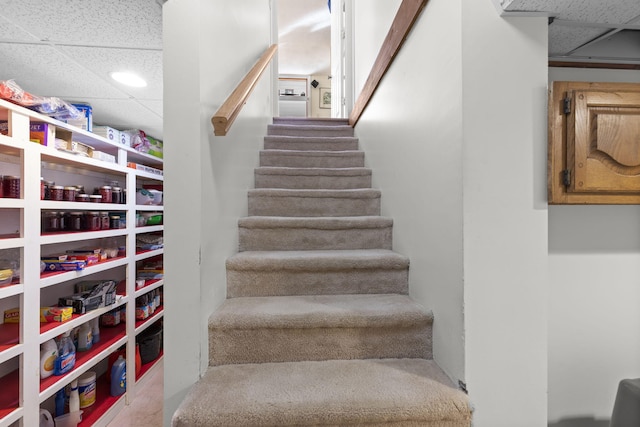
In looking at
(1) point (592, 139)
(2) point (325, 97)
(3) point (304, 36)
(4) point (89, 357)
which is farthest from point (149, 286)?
(2) point (325, 97)

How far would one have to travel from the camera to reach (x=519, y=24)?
2.85 ft

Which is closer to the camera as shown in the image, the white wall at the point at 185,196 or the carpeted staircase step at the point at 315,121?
the white wall at the point at 185,196

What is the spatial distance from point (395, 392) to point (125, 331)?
7.75 feet

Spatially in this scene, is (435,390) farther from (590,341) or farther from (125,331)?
(125,331)

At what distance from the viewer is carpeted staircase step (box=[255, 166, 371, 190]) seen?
2004 mm

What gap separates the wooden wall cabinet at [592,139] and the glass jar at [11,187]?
2.38 metres

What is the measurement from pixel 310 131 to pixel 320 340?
221 cm

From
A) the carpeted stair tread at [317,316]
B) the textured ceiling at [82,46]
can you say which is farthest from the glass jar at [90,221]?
the carpeted stair tread at [317,316]

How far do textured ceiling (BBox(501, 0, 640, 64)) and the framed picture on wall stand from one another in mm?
5100

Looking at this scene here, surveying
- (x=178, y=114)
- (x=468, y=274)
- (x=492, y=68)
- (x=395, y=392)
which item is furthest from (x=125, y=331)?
(x=492, y=68)

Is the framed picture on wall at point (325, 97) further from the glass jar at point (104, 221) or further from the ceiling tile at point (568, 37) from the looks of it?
the ceiling tile at point (568, 37)

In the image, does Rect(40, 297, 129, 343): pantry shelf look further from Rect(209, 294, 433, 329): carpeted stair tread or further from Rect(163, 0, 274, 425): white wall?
Rect(209, 294, 433, 329): carpeted stair tread

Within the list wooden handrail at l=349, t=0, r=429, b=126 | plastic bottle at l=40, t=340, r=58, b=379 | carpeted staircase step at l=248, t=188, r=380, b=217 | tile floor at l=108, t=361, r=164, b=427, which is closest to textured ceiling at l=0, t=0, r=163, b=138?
carpeted staircase step at l=248, t=188, r=380, b=217

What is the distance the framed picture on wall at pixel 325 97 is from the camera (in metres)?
5.77
